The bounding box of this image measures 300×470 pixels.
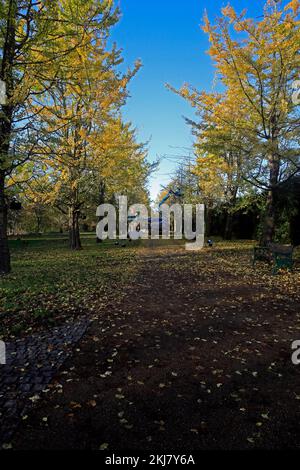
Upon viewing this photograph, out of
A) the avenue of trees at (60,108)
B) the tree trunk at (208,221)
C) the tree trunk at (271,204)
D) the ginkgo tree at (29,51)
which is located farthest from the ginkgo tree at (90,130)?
the tree trunk at (208,221)

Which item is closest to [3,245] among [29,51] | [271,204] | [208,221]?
[29,51]

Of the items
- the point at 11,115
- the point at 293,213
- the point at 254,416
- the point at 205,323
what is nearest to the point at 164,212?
the point at 293,213

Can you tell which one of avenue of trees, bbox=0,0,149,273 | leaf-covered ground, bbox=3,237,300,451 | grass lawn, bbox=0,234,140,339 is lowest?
leaf-covered ground, bbox=3,237,300,451

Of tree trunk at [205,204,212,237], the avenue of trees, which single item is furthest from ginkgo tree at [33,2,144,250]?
tree trunk at [205,204,212,237]

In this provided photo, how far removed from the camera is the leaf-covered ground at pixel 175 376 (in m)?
2.61

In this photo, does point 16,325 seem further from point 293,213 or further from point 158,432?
point 293,213

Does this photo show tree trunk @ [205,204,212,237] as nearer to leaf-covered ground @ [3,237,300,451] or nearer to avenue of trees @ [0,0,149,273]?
avenue of trees @ [0,0,149,273]

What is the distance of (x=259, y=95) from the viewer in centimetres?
1031

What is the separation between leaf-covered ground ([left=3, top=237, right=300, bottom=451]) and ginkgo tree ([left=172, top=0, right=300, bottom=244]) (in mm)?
5747

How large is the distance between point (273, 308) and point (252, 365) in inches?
109

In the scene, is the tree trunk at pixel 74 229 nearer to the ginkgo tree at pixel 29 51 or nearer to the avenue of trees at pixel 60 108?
the avenue of trees at pixel 60 108

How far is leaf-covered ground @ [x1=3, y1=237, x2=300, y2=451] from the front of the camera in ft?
8.56

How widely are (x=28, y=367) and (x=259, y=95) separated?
Result: 11.3m

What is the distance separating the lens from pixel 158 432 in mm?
2643
